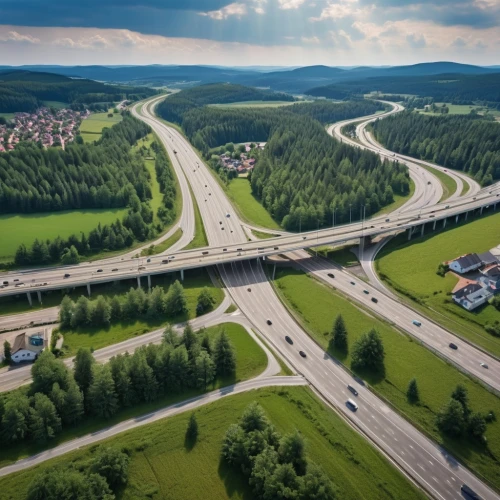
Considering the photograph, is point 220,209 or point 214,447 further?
point 220,209

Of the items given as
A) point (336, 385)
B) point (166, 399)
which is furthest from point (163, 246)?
point (336, 385)

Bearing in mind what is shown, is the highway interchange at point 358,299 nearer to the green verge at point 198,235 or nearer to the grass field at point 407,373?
the green verge at point 198,235

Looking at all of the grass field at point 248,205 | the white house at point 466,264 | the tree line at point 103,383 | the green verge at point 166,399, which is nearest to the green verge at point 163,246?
the grass field at point 248,205

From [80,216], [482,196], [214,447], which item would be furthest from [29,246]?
[482,196]

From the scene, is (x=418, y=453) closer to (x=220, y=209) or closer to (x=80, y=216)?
(x=220, y=209)

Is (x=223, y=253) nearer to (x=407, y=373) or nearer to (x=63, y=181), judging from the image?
(x=407, y=373)

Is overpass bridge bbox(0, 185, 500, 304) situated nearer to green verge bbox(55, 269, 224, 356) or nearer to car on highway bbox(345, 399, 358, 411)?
green verge bbox(55, 269, 224, 356)
